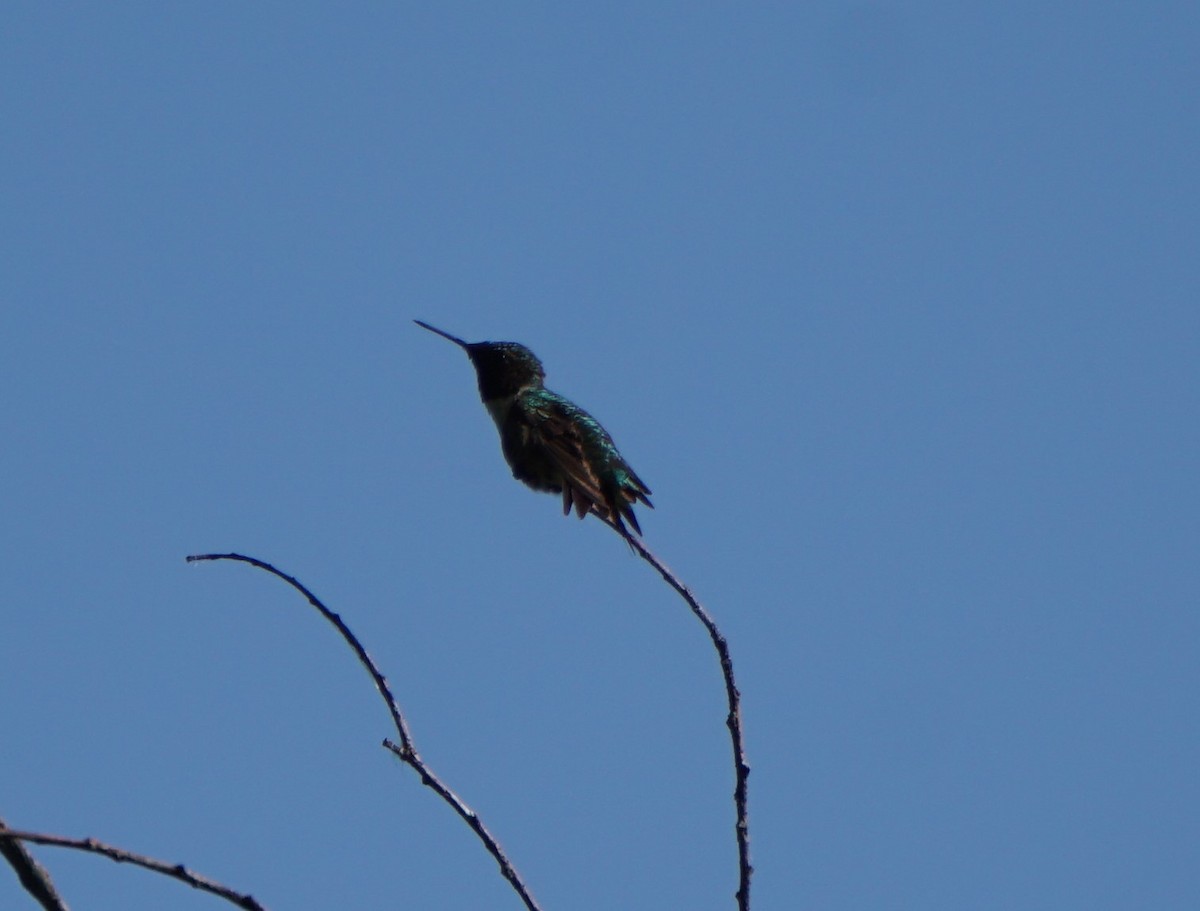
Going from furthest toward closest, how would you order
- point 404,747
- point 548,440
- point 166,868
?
1. point 548,440
2. point 404,747
3. point 166,868

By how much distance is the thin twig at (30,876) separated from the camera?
1.75 meters

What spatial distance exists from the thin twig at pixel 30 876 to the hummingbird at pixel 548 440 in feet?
11.5

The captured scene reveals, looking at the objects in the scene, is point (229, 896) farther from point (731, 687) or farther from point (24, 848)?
point (731, 687)

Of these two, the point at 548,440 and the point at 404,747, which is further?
the point at 548,440

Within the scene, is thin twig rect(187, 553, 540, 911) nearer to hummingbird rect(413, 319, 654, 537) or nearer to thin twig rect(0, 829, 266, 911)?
thin twig rect(0, 829, 266, 911)

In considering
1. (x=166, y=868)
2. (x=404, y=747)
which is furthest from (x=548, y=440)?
(x=166, y=868)

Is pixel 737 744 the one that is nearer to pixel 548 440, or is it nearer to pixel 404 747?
pixel 404 747

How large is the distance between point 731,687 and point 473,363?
222 inches

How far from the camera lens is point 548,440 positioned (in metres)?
6.59

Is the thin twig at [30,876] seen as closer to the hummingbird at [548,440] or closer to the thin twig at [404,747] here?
the thin twig at [404,747]

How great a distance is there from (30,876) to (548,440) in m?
4.89

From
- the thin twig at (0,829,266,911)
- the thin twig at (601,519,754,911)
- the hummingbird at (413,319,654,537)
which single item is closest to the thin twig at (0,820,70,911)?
the thin twig at (0,829,266,911)

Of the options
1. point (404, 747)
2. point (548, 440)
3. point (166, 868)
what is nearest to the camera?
point (166, 868)

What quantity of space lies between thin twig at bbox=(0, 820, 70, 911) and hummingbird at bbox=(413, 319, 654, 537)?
3.49 metres
